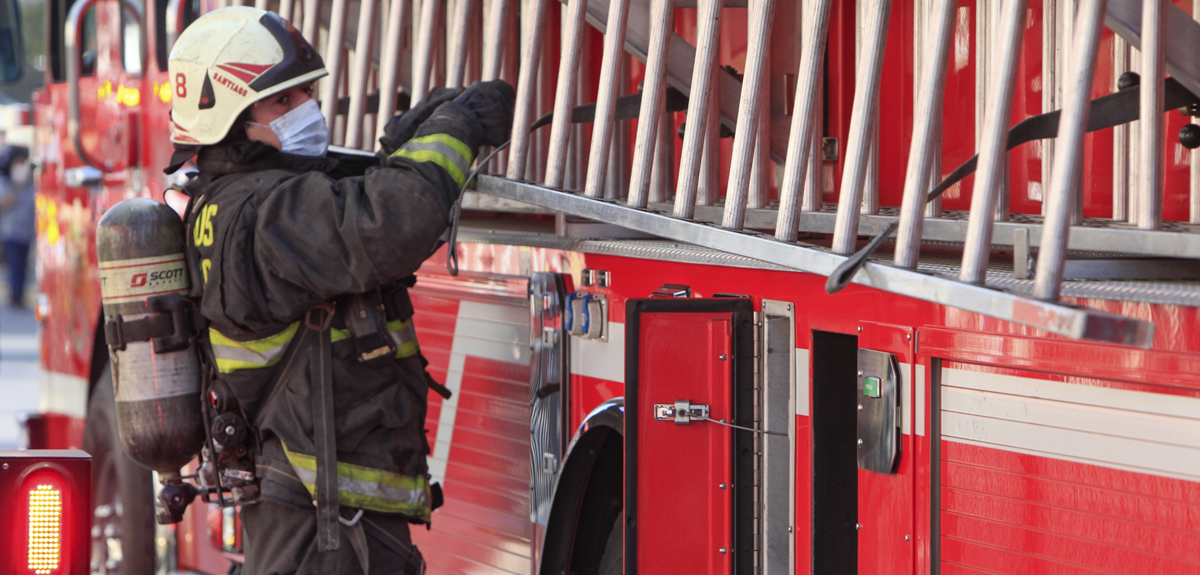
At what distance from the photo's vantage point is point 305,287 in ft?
9.21

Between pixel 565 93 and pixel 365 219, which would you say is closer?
pixel 365 219

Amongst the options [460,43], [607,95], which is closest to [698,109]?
[607,95]

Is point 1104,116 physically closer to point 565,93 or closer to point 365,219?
point 565,93

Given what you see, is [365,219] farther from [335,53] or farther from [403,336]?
[335,53]

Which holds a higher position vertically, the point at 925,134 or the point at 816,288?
the point at 925,134

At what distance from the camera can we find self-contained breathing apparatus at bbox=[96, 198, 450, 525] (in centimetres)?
303

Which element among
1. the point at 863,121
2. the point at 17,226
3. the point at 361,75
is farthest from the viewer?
the point at 17,226

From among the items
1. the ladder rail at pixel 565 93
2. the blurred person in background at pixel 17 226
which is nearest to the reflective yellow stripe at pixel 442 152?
the ladder rail at pixel 565 93

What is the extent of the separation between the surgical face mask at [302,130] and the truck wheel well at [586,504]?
1.01 metres

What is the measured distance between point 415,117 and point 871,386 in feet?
4.30

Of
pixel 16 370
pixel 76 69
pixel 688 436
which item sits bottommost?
pixel 16 370

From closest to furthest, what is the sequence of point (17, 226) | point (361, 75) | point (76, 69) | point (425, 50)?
point (425, 50)
point (361, 75)
point (76, 69)
point (17, 226)

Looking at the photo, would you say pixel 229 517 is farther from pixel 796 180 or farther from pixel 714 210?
pixel 796 180

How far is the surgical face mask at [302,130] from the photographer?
10.1 feet
